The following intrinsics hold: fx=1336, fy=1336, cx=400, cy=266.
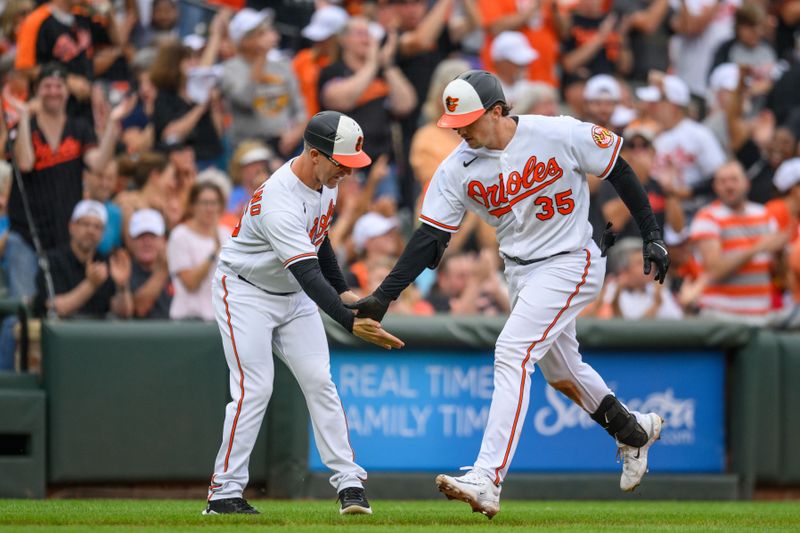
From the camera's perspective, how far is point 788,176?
1170 cm

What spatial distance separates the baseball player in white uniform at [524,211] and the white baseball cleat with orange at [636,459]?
77 cm

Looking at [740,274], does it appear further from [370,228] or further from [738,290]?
[370,228]

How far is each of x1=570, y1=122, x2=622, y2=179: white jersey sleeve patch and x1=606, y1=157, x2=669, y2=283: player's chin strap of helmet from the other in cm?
7

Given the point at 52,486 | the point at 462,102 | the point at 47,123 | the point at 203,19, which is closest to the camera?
the point at 462,102

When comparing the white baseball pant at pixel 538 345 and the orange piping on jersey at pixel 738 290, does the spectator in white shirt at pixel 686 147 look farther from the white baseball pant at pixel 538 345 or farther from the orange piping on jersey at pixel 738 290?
the white baseball pant at pixel 538 345

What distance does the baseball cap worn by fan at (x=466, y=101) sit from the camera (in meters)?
6.58

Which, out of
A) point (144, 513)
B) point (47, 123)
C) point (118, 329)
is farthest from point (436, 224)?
point (47, 123)

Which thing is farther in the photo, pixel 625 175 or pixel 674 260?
pixel 674 260

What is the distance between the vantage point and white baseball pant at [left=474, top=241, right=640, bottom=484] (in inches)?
255

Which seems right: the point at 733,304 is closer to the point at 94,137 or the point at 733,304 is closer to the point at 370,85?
the point at 370,85

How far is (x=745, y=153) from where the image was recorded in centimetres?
1345

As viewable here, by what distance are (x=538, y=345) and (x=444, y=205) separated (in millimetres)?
852

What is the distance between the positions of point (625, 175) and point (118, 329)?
373 centimetres

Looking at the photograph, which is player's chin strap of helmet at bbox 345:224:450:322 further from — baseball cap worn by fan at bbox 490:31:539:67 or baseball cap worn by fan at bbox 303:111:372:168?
baseball cap worn by fan at bbox 490:31:539:67
